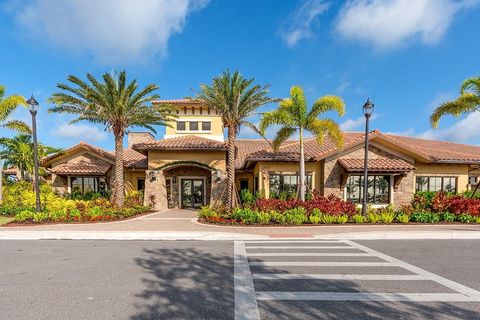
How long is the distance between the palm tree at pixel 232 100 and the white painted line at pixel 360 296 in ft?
33.7

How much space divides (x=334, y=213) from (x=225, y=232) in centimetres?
597

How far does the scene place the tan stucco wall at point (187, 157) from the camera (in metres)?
19.3

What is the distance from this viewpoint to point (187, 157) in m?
19.3

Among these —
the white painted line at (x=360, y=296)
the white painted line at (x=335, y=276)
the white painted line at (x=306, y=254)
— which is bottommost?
the white painted line at (x=306, y=254)

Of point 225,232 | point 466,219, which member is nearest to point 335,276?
point 225,232

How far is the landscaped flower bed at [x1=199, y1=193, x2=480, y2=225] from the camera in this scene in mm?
12793

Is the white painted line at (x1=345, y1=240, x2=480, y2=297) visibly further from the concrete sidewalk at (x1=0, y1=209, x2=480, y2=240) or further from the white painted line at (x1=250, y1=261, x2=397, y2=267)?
the concrete sidewalk at (x1=0, y1=209, x2=480, y2=240)

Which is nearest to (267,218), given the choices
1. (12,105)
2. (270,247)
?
(270,247)

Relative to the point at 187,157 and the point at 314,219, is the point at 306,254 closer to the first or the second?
the point at 314,219

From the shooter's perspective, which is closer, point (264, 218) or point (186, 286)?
point (186, 286)

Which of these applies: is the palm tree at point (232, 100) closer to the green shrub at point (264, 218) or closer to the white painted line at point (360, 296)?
the green shrub at point (264, 218)

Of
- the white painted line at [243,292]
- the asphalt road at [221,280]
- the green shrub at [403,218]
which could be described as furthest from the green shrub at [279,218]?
the green shrub at [403,218]

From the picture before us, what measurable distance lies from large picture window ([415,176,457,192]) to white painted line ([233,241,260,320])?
53.4 ft

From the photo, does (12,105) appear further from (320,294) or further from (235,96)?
(320,294)
